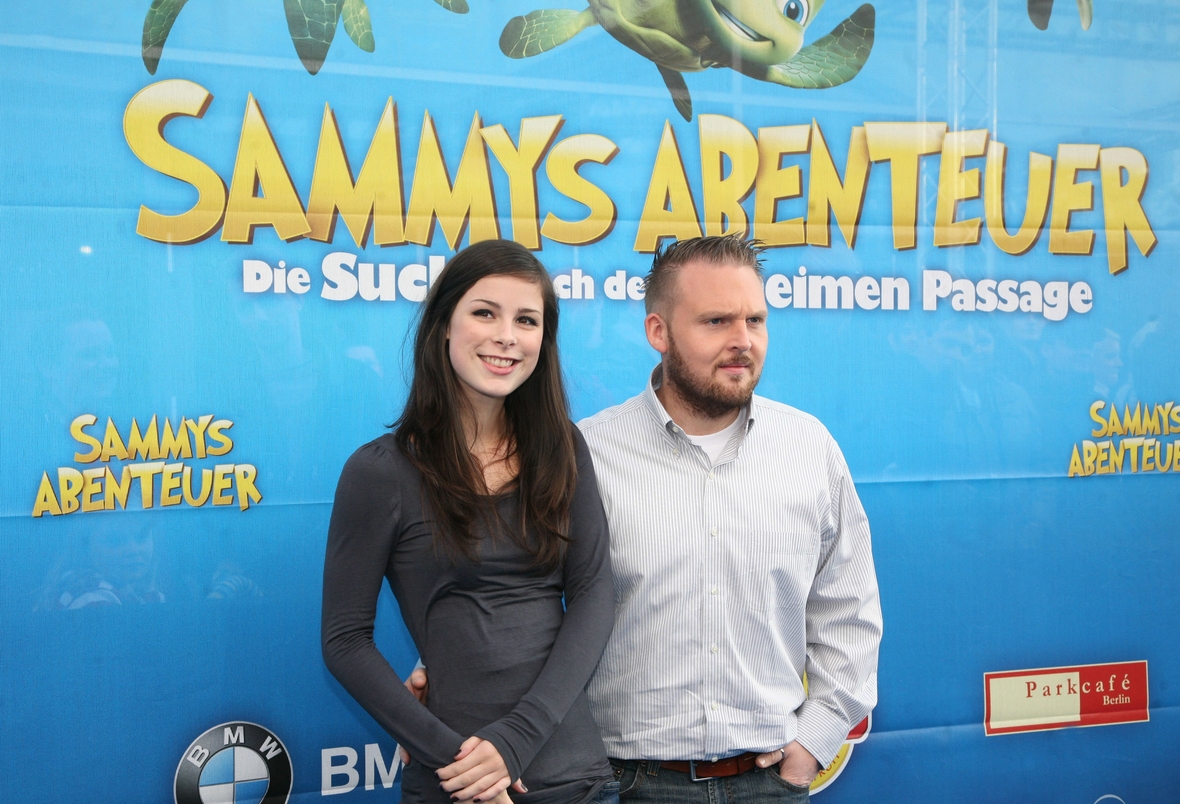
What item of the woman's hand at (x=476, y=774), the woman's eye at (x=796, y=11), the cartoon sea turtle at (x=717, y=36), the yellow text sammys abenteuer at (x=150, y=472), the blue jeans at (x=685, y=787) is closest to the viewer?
the woman's hand at (x=476, y=774)

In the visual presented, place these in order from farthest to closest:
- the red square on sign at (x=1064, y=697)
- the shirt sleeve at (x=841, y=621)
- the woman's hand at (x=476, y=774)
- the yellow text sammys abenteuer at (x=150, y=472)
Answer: the red square on sign at (x=1064, y=697)
the yellow text sammys abenteuer at (x=150, y=472)
the shirt sleeve at (x=841, y=621)
the woman's hand at (x=476, y=774)

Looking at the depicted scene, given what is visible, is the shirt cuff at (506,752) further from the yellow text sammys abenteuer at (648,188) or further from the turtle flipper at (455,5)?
the turtle flipper at (455,5)

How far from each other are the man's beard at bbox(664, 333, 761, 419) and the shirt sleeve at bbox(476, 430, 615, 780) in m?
0.20

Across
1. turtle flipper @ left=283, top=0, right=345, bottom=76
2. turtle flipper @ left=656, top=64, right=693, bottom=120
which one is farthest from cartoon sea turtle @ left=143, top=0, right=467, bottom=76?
turtle flipper @ left=656, top=64, right=693, bottom=120

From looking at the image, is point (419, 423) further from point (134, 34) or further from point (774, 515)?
point (134, 34)

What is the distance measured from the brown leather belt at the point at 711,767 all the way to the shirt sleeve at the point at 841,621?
127 mm

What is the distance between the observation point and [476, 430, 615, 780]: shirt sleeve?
125 centimetres

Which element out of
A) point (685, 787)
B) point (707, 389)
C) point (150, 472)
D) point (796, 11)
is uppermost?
point (796, 11)

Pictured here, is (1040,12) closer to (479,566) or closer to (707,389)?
(707,389)

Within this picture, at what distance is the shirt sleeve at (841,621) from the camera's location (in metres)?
1.57

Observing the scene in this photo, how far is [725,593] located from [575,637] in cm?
29

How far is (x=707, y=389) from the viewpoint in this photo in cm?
153

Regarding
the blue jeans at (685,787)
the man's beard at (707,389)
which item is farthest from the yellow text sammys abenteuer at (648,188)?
the blue jeans at (685,787)

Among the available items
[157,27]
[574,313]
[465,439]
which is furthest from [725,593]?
[157,27]
